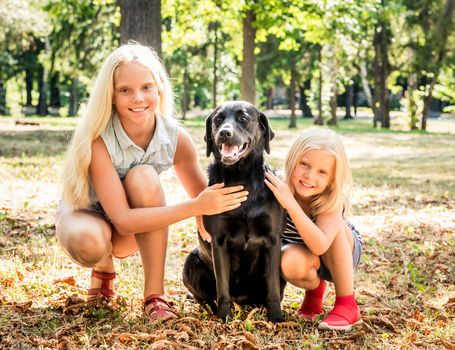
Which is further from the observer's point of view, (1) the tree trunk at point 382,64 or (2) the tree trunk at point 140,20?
(1) the tree trunk at point 382,64

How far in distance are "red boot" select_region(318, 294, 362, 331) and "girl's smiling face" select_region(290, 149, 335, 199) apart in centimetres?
64

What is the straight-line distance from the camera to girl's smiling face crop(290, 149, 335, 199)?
11.1ft

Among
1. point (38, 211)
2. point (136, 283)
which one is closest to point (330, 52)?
point (38, 211)

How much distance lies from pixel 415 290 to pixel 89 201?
7.39 feet

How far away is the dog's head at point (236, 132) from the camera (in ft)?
10.0

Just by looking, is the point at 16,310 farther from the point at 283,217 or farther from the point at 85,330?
the point at 283,217

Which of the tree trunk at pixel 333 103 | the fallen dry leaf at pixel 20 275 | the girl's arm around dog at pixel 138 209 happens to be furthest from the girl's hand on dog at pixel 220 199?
the tree trunk at pixel 333 103

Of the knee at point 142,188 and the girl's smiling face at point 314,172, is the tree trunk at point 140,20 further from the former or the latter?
the girl's smiling face at point 314,172

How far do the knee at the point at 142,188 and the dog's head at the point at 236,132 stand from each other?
1.27 ft

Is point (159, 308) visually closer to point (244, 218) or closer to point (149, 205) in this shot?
point (149, 205)

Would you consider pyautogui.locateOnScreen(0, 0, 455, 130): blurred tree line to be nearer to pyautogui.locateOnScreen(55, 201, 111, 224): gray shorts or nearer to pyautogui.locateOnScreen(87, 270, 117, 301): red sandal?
pyautogui.locateOnScreen(55, 201, 111, 224): gray shorts

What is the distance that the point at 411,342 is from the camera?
3008mm

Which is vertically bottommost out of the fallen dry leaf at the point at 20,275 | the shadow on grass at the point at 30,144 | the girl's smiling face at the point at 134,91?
the fallen dry leaf at the point at 20,275

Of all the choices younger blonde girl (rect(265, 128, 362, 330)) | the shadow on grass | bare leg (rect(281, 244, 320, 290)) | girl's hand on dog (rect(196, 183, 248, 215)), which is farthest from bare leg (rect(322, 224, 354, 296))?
the shadow on grass
